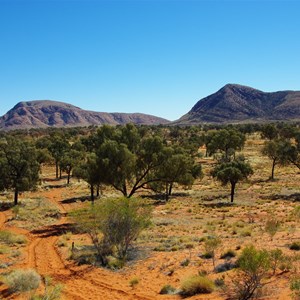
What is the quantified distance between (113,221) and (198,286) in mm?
7908

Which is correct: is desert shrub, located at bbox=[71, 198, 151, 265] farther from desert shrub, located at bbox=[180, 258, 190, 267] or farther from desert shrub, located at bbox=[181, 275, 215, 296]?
desert shrub, located at bbox=[181, 275, 215, 296]

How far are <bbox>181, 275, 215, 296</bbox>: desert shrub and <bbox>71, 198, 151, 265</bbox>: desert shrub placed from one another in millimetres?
6818

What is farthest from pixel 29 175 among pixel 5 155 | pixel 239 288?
pixel 239 288

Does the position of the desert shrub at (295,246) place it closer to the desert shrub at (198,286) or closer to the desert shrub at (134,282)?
the desert shrub at (198,286)

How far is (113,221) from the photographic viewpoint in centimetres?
2294

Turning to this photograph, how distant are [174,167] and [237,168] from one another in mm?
8124

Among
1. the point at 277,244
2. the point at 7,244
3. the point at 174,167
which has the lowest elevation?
the point at 7,244

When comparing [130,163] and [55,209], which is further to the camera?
[55,209]

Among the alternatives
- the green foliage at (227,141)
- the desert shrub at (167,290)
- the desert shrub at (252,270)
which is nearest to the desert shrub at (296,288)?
the desert shrub at (252,270)

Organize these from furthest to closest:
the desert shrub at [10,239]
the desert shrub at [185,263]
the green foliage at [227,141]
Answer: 1. the green foliage at [227,141]
2. the desert shrub at [10,239]
3. the desert shrub at [185,263]

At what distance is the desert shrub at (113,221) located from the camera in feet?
74.9

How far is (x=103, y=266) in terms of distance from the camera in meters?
22.2

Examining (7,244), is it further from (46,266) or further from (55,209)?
(55,209)

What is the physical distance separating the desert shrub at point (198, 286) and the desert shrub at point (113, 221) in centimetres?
682
